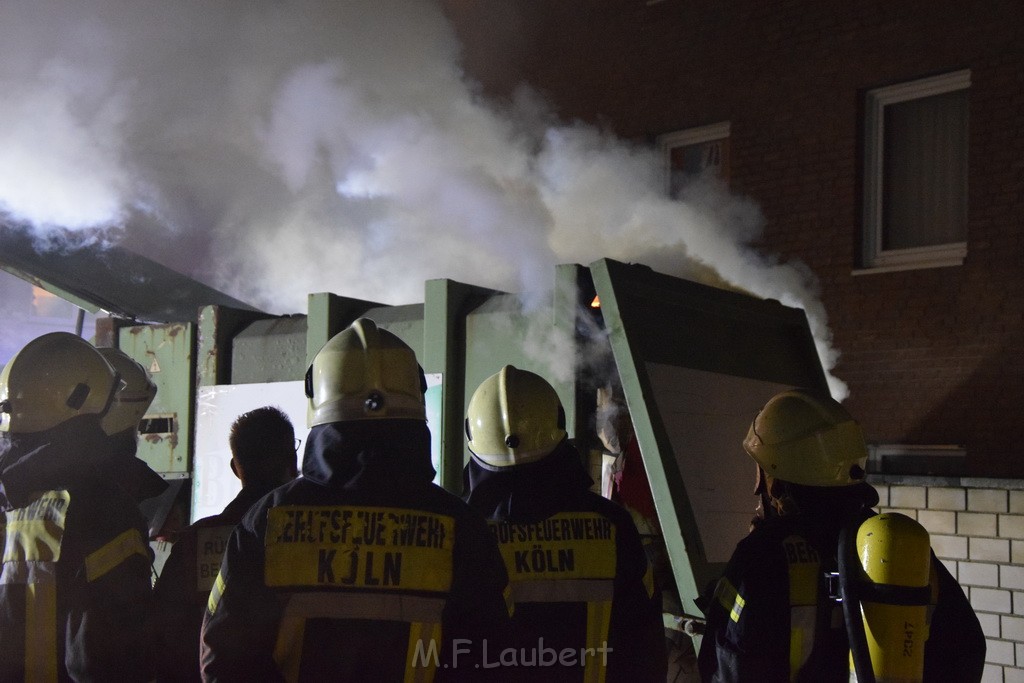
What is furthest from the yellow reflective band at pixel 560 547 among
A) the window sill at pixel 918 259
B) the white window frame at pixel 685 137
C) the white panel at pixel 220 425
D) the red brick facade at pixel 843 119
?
the white window frame at pixel 685 137

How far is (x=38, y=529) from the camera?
2.90m

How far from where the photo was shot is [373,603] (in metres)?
2.32

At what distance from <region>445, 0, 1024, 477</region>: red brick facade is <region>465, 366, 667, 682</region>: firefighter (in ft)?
18.9

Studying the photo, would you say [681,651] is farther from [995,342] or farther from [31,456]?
[995,342]

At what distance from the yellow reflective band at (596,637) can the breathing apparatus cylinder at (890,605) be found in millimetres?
707

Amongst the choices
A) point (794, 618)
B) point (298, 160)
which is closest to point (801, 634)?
point (794, 618)

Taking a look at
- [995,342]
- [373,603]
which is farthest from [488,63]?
[373,603]

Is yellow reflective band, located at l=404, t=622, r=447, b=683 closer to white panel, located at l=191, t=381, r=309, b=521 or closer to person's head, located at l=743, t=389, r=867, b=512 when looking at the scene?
person's head, located at l=743, t=389, r=867, b=512

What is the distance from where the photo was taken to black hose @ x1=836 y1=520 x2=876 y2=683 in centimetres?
244

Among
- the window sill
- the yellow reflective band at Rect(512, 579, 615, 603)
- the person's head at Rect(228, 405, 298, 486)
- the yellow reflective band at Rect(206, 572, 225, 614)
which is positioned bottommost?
the yellow reflective band at Rect(512, 579, 615, 603)

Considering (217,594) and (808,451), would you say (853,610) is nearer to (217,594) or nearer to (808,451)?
(808,451)

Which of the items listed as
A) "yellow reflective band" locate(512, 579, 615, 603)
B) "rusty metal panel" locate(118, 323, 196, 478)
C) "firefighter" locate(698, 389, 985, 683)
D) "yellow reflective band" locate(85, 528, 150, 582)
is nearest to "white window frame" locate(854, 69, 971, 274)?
"rusty metal panel" locate(118, 323, 196, 478)

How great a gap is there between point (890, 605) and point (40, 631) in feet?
7.16

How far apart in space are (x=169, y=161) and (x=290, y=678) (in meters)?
5.99
